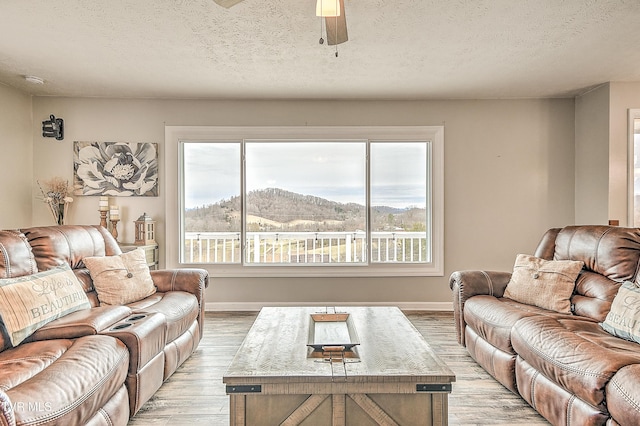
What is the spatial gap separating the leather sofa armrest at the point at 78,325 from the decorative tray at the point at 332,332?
1252mm

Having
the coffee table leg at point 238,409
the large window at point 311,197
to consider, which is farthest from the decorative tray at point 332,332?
the large window at point 311,197

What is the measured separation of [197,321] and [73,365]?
163 cm

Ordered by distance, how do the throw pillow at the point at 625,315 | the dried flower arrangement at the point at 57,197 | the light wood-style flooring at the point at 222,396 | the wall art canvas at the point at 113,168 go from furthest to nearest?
the wall art canvas at the point at 113,168, the dried flower arrangement at the point at 57,197, the light wood-style flooring at the point at 222,396, the throw pillow at the point at 625,315

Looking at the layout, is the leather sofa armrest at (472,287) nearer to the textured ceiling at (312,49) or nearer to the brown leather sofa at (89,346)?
the textured ceiling at (312,49)

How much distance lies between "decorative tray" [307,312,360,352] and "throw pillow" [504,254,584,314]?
4.76 ft

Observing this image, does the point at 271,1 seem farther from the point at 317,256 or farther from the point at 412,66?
the point at 317,256

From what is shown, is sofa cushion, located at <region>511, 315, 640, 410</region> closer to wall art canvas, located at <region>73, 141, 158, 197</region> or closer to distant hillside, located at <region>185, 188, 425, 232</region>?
distant hillside, located at <region>185, 188, 425, 232</region>

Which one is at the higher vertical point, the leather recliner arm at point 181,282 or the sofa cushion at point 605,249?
the sofa cushion at point 605,249

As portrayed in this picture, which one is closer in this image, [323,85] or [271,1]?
[271,1]

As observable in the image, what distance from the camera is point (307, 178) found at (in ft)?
16.5

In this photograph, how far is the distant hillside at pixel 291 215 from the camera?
4.97 meters

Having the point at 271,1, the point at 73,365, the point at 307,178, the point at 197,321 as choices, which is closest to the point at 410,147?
the point at 307,178

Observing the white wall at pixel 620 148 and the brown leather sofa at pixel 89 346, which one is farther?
the white wall at pixel 620 148

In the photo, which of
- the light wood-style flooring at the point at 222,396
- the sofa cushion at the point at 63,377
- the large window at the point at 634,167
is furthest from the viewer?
the large window at the point at 634,167
